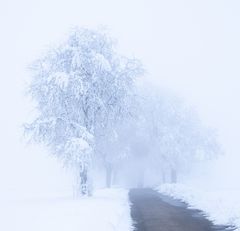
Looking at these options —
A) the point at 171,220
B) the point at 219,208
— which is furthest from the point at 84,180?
the point at 219,208

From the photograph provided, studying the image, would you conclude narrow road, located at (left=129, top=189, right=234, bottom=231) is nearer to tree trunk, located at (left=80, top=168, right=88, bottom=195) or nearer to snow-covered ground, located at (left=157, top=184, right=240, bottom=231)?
snow-covered ground, located at (left=157, top=184, right=240, bottom=231)

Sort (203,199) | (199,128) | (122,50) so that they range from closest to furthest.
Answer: (203,199), (122,50), (199,128)

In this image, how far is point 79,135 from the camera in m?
31.8

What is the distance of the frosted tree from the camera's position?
31906 millimetres

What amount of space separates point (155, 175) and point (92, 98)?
43637mm

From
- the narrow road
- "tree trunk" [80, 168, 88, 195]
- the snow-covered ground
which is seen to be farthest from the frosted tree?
the snow-covered ground

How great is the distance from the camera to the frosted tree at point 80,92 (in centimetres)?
3191

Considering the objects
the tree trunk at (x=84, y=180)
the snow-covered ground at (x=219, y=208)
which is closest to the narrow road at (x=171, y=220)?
the snow-covered ground at (x=219, y=208)

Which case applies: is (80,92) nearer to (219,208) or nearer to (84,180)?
(84,180)

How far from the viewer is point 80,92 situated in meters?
32.7

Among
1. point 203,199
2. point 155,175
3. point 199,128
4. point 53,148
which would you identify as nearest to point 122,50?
point 53,148

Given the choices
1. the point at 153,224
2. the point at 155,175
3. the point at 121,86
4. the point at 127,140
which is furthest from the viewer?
the point at 155,175

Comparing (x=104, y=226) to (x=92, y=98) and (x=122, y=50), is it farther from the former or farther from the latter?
(x=122, y=50)

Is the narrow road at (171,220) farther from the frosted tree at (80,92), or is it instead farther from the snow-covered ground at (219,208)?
the frosted tree at (80,92)
